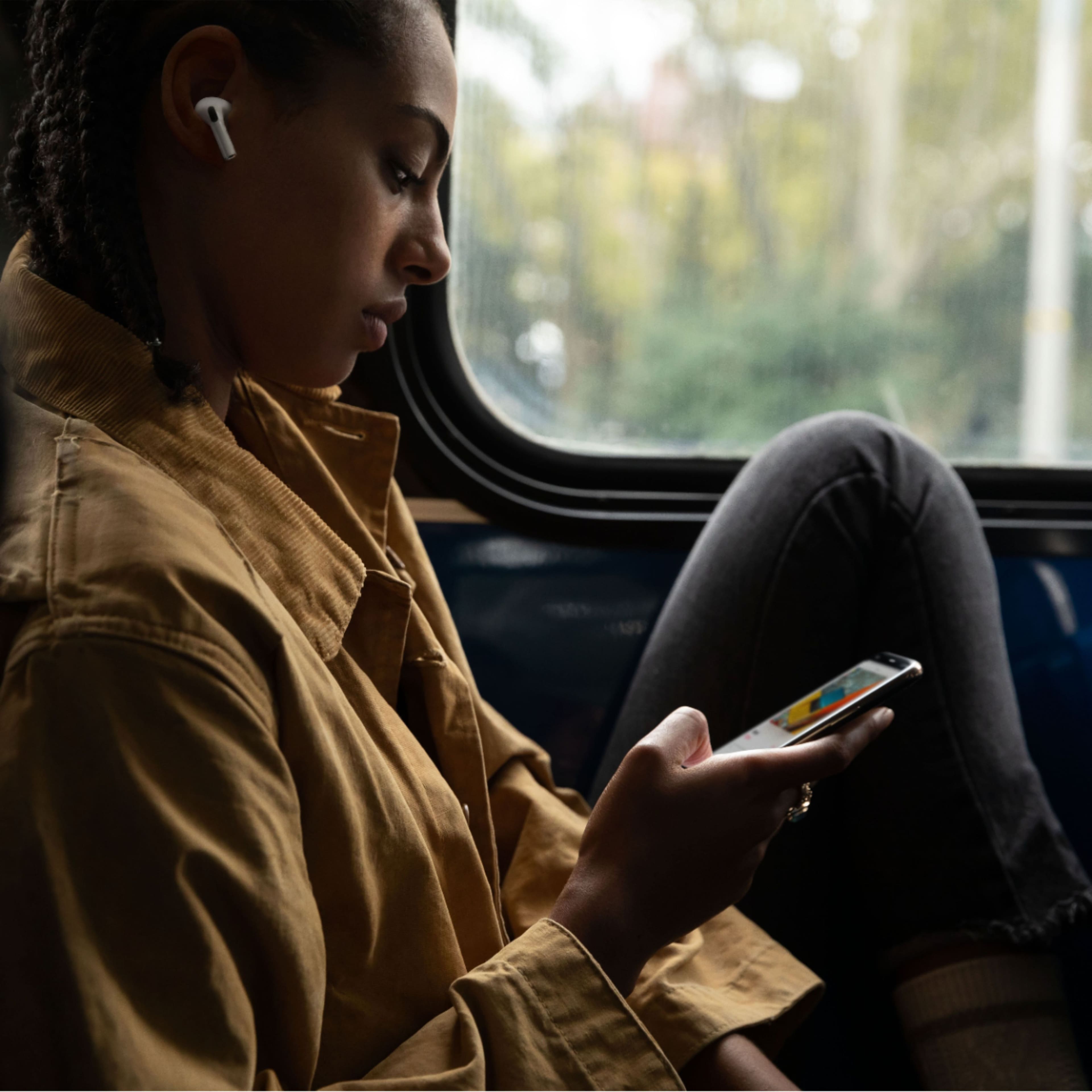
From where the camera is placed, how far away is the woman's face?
0.66 m

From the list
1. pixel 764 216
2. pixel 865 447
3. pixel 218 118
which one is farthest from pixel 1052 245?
pixel 218 118

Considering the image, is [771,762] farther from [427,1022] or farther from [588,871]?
[427,1022]

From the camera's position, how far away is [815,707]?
96cm

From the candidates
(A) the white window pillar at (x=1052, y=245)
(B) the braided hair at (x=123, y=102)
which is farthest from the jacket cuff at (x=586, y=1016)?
(A) the white window pillar at (x=1052, y=245)

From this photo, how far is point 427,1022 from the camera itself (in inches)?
25.0

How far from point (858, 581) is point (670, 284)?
0.56 metres

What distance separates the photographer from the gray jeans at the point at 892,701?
106 cm

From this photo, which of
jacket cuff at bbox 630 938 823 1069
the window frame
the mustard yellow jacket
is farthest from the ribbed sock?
the window frame

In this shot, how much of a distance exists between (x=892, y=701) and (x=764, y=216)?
73cm

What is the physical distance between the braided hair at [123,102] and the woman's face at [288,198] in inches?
0.7

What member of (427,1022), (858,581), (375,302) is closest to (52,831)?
(427,1022)

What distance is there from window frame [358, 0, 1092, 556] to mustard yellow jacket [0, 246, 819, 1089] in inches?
22.3

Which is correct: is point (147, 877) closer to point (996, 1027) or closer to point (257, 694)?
point (257, 694)

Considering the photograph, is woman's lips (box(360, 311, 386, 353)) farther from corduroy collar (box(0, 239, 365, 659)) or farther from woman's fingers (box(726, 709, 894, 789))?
woman's fingers (box(726, 709, 894, 789))
